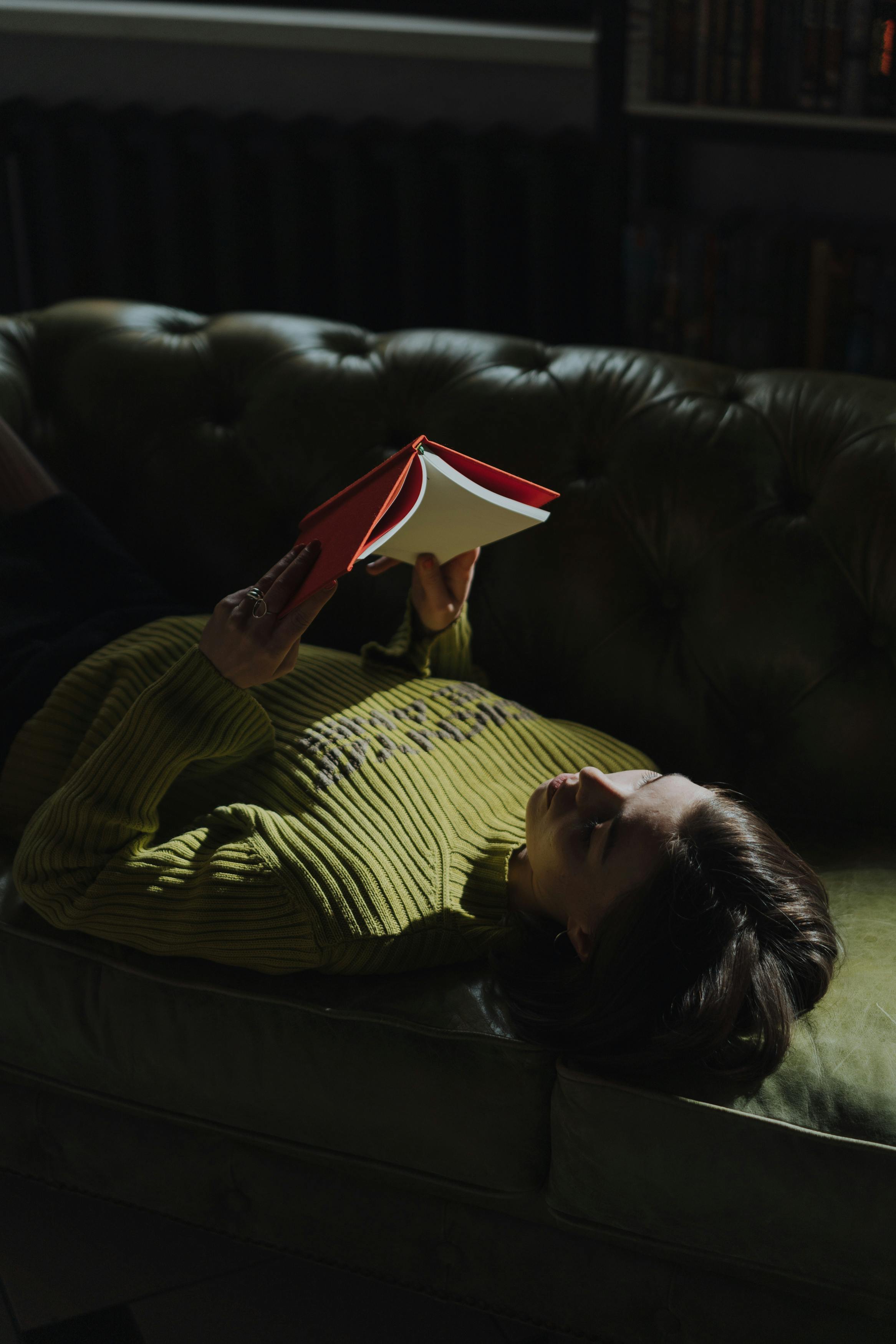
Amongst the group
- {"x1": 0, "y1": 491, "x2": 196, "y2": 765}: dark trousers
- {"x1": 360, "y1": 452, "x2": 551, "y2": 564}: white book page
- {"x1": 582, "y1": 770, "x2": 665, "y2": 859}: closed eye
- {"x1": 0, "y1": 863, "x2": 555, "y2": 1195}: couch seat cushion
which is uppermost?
{"x1": 360, "y1": 452, "x2": 551, "y2": 564}: white book page

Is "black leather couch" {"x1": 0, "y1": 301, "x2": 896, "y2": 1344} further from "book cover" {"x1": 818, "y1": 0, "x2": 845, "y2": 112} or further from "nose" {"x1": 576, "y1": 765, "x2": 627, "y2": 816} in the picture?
"book cover" {"x1": 818, "y1": 0, "x2": 845, "y2": 112}

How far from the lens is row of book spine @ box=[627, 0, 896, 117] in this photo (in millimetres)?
1647

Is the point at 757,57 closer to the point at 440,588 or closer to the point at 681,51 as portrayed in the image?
the point at 681,51

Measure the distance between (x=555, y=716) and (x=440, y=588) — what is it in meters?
0.24

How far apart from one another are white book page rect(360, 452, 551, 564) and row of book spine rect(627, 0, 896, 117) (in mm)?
999

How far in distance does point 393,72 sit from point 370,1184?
1961mm

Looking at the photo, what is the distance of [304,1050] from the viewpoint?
3.30ft

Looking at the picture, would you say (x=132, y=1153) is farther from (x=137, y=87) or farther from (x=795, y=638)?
(x=137, y=87)

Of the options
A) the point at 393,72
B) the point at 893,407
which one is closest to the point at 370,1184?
the point at 893,407

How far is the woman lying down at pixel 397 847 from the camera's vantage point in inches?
37.3

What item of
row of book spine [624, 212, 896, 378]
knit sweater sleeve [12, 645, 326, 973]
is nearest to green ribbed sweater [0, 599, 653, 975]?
knit sweater sleeve [12, 645, 326, 973]

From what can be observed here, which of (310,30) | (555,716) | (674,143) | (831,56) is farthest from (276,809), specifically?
(310,30)

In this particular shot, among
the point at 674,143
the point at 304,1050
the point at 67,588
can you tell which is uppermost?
the point at 674,143

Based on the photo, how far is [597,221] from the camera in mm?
1948
